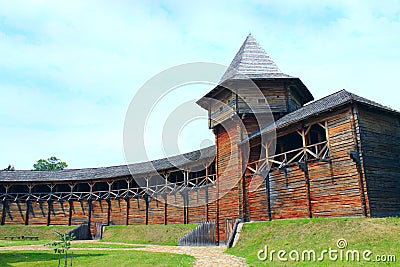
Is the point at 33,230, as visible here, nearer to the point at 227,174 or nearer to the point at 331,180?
the point at 227,174

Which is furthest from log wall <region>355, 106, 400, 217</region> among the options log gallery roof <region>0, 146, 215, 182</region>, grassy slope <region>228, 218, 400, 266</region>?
log gallery roof <region>0, 146, 215, 182</region>

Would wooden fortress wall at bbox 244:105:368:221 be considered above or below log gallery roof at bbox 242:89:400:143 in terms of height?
below

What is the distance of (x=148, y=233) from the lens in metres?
27.5

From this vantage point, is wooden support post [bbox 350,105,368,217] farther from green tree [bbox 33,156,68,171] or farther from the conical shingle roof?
green tree [bbox 33,156,68,171]

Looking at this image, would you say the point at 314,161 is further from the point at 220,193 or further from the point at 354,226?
the point at 220,193

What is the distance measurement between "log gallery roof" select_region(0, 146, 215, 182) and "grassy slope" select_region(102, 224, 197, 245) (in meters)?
4.85

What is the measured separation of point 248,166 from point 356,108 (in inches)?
304

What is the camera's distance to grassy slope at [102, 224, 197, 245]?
2491 cm

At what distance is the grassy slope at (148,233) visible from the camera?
81.7 feet

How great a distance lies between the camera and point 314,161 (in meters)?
15.7

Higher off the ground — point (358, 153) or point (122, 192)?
point (358, 153)

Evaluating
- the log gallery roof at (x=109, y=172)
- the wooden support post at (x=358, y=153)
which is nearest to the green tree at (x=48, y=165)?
the log gallery roof at (x=109, y=172)

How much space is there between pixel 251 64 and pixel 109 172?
19590 mm

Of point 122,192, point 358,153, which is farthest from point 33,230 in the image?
point 358,153
